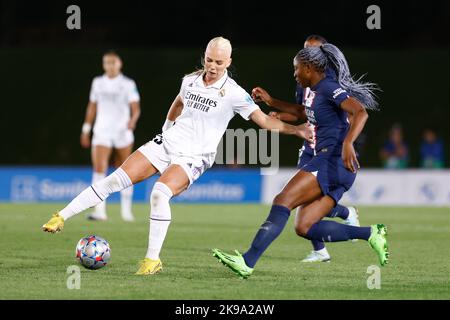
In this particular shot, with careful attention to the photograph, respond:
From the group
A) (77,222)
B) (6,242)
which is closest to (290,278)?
(6,242)

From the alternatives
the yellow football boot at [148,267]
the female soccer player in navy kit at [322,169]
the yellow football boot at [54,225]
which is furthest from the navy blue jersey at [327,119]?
the yellow football boot at [54,225]

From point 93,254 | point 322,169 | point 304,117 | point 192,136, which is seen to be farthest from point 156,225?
point 304,117

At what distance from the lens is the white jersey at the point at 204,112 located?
344 inches

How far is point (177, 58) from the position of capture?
22.2m

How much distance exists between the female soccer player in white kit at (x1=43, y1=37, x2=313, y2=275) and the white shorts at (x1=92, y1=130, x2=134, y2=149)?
6.29 m

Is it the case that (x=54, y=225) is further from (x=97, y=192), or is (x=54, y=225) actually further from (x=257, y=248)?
(x=257, y=248)

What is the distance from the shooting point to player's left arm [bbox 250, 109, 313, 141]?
8555 millimetres

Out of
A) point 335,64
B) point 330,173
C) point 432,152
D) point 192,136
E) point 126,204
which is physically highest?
point 335,64

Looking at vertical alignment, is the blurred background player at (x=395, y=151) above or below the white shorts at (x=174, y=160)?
below

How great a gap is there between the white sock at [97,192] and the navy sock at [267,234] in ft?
4.50

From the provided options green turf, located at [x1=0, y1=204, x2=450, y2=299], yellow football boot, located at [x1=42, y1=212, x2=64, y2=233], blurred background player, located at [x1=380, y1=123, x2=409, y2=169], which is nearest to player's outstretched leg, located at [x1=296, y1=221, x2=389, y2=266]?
green turf, located at [x1=0, y1=204, x2=450, y2=299]

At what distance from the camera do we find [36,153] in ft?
71.7

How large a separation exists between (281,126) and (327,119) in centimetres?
42

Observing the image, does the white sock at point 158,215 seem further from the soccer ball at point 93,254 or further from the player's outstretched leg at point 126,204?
the player's outstretched leg at point 126,204
